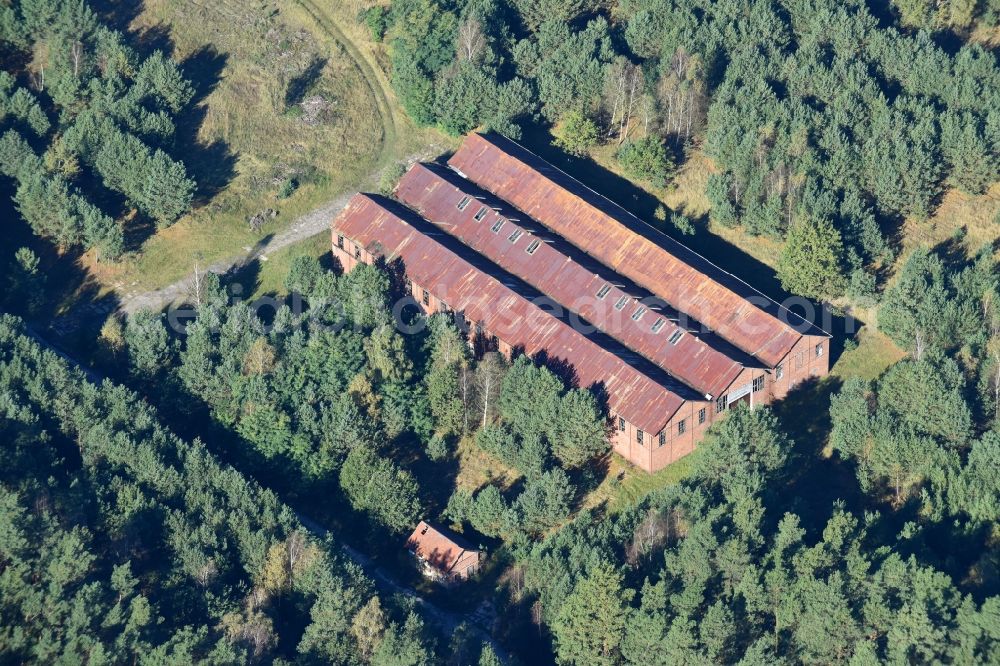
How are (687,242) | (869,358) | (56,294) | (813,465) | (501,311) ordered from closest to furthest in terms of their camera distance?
(813,465)
(869,358)
(501,311)
(687,242)
(56,294)

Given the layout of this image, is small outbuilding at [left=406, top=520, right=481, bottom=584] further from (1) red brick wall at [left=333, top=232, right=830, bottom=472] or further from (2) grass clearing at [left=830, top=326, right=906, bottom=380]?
(2) grass clearing at [left=830, top=326, right=906, bottom=380]

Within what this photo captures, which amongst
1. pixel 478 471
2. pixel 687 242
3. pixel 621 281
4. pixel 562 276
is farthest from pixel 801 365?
pixel 478 471

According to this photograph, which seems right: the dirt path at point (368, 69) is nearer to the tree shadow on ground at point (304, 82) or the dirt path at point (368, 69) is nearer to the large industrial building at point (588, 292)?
the tree shadow on ground at point (304, 82)

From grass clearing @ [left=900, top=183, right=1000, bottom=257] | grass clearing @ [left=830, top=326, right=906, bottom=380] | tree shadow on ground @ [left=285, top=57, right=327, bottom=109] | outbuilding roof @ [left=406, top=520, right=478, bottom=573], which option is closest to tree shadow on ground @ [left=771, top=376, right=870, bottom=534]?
grass clearing @ [left=830, top=326, right=906, bottom=380]

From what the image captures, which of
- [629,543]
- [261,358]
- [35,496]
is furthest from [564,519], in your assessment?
[35,496]

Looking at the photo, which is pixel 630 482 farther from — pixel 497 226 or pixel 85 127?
pixel 85 127

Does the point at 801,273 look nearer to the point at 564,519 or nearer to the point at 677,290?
the point at 677,290
